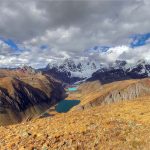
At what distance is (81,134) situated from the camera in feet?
76.1

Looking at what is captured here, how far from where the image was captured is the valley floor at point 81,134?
21656 mm

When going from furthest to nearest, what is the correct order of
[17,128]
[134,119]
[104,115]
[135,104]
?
[135,104] → [104,115] → [134,119] → [17,128]

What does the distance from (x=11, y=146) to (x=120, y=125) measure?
10128mm

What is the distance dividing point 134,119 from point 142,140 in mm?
5315

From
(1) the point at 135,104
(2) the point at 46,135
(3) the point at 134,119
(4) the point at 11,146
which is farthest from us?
(1) the point at 135,104

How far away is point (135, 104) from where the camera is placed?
37.2 meters

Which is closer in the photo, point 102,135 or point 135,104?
point 102,135

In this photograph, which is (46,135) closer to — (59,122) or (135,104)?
(59,122)

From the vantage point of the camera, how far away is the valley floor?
21.7m

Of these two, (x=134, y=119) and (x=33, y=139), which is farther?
(x=134, y=119)

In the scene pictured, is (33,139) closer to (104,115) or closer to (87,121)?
(87,121)

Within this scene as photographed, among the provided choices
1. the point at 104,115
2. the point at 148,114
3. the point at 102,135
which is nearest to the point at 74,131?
the point at 102,135

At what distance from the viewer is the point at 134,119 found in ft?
92.6

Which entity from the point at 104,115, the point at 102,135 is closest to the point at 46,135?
the point at 102,135
